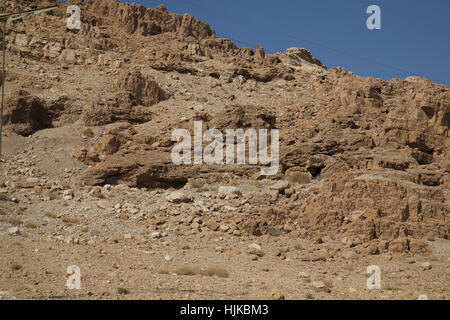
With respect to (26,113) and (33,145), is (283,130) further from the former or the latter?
(26,113)

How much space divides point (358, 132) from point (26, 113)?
16252mm

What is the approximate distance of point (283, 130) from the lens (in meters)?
20.7

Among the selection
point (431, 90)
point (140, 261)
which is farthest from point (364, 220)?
point (431, 90)
